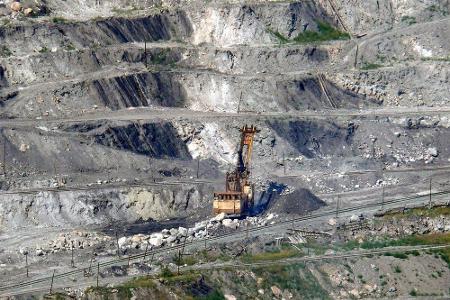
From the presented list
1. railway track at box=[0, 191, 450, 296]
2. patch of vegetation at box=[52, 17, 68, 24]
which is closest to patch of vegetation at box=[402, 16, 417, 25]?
patch of vegetation at box=[52, 17, 68, 24]

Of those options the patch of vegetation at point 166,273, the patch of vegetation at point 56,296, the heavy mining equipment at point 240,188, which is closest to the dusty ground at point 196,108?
the heavy mining equipment at point 240,188

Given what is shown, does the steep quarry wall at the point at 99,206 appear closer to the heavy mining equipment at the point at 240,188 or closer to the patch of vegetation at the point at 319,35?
the heavy mining equipment at the point at 240,188

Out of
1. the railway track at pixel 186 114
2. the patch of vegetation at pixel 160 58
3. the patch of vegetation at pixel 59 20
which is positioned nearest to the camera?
the railway track at pixel 186 114

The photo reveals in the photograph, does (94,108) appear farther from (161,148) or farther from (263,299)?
(263,299)

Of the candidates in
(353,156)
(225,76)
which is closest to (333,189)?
(353,156)

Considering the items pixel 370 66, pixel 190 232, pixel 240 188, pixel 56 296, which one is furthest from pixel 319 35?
pixel 56 296

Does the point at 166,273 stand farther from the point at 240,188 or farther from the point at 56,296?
the point at 240,188
